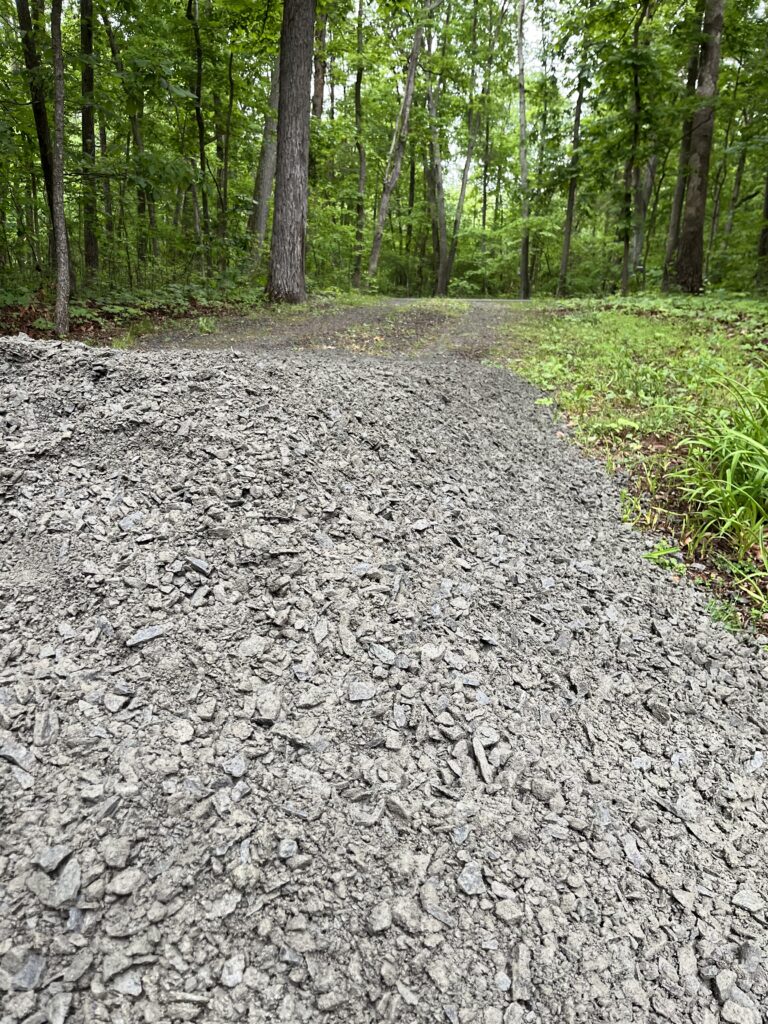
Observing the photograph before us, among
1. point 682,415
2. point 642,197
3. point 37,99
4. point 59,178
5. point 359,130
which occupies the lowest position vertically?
point 682,415

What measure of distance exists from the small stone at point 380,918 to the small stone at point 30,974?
56 cm

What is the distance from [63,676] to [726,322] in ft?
24.9

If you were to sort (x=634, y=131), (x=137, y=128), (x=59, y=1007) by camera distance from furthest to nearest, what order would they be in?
(x=137, y=128), (x=634, y=131), (x=59, y=1007)

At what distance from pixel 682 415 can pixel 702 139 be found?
8.20m

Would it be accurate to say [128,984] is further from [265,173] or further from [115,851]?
[265,173]

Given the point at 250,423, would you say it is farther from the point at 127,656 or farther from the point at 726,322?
the point at 726,322

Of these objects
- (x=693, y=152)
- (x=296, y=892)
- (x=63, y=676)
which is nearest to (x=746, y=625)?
(x=296, y=892)

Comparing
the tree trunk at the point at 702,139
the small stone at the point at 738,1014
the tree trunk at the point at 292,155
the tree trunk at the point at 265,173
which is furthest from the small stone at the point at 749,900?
the tree trunk at the point at 702,139

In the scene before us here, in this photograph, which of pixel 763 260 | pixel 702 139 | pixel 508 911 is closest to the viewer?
pixel 508 911

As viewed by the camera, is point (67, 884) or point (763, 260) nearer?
point (67, 884)

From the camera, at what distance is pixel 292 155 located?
6500 millimetres

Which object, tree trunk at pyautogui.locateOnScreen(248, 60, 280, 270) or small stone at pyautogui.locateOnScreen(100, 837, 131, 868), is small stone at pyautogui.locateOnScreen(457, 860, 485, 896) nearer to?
small stone at pyautogui.locateOnScreen(100, 837, 131, 868)

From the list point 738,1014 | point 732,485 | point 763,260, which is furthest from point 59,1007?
point 763,260

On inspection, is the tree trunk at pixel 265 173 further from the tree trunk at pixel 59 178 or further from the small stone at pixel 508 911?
the small stone at pixel 508 911
